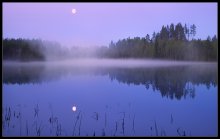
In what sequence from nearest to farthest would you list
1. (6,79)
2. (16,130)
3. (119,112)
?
(6,79)
(16,130)
(119,112)

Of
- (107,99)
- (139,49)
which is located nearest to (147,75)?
(139,49)

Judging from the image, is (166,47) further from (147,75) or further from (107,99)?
(107,99)

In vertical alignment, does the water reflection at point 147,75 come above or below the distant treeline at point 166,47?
below

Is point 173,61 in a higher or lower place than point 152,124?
higher

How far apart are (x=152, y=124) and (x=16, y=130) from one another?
48.6 inches

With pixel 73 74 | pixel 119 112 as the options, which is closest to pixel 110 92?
pixel 119 112

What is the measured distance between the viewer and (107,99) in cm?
315

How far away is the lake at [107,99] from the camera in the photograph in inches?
113

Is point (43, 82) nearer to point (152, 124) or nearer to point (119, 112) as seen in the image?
point (119, 112)

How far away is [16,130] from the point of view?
286 cm

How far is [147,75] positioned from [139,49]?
26cm

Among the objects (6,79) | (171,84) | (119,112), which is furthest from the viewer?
(171,84)

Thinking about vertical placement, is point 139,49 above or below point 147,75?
above

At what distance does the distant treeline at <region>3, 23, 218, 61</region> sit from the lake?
0.08 metres
